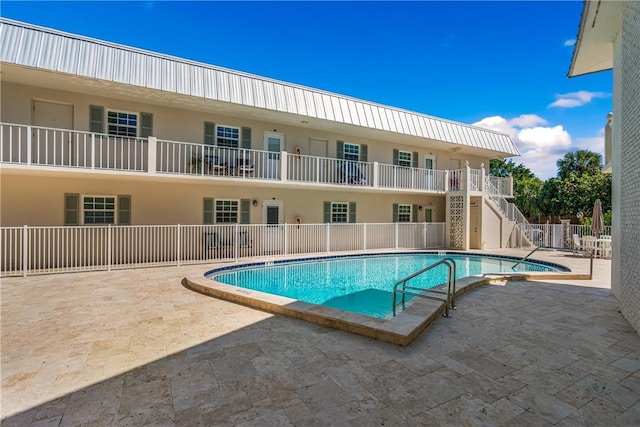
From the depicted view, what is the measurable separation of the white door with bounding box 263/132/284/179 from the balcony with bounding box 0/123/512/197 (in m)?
0.04

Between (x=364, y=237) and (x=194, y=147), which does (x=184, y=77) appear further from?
(x=364, y=237)

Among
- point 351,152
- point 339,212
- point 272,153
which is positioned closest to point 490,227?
point 339,212

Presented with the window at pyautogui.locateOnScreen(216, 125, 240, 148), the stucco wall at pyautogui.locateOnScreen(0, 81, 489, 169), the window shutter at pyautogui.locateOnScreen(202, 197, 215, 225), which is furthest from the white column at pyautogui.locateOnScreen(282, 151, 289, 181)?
the window shutter at pyautogui.locateOnScreen(202, 197, 215, 225)

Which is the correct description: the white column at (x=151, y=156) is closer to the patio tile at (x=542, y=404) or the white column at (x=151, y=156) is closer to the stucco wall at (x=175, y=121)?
the stucco wall at (x=175, y=121)

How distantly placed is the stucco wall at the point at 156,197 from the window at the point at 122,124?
164 centimetres

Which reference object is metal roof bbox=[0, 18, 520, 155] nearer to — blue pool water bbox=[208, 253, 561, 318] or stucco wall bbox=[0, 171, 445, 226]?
stucco wall bbox=[0, 171, 445, 226]

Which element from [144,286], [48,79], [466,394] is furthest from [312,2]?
[466,394]

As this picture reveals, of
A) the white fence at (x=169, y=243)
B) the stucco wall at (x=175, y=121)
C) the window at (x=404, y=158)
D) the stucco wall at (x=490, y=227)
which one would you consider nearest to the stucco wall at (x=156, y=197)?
the white fence at (x=169, y=243)

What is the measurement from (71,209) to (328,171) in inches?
379

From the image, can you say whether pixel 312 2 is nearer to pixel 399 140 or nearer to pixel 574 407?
pixel 399 140

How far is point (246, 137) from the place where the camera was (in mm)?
13219

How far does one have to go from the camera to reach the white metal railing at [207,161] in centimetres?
1123

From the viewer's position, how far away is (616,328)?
4.83 metres

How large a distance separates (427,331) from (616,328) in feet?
9.85
